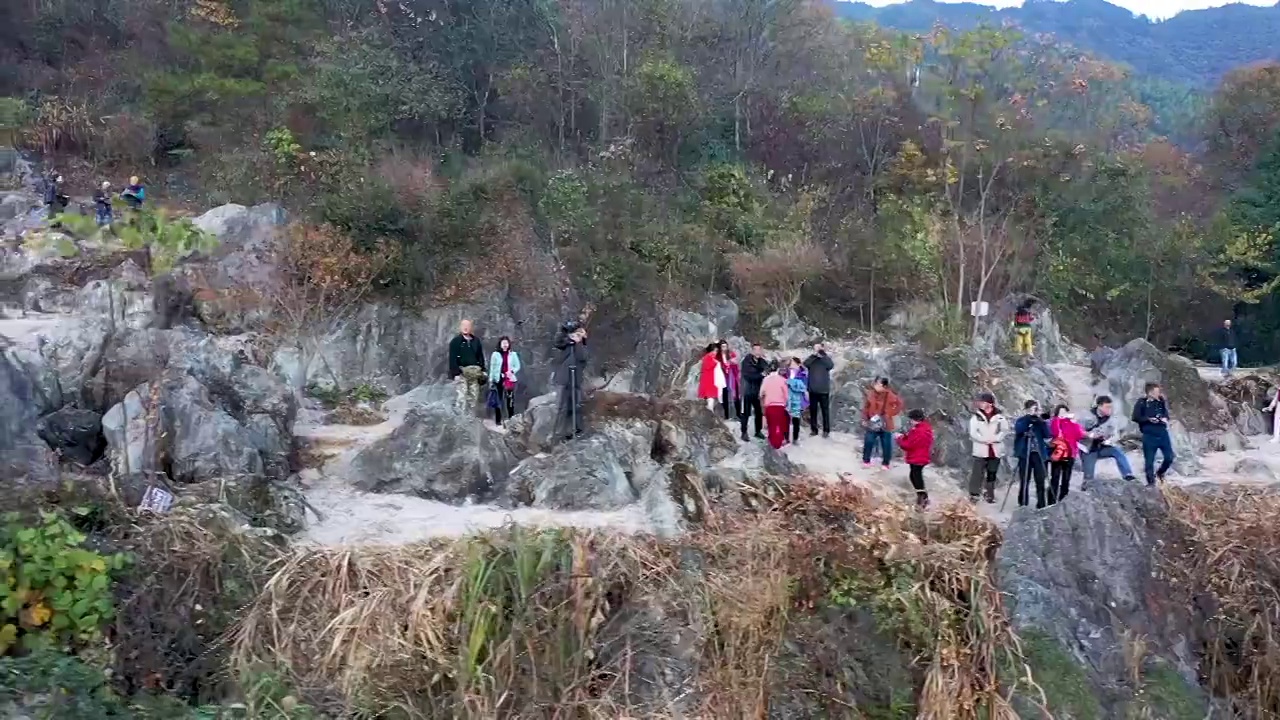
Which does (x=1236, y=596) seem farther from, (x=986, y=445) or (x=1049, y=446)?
(x=986, y=445)

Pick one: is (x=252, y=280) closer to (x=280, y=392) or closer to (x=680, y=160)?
(x=280, y=392)

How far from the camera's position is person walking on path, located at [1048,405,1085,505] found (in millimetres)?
9344

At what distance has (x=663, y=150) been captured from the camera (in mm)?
23359

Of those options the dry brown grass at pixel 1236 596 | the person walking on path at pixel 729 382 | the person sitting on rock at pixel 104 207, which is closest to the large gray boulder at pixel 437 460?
the person walking on path at pixel 729 382

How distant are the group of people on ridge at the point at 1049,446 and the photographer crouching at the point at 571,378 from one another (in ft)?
13.8

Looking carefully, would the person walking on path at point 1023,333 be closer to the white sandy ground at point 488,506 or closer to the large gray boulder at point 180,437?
the white sandy ground at point 488,506

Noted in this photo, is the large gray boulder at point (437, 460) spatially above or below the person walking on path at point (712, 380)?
below

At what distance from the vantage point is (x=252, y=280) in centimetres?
1552

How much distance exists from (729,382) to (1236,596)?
595 cm

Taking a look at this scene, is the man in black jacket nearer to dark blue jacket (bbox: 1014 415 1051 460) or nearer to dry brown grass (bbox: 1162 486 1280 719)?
dark blue jacket (bbox: 1014 415 1051 460)

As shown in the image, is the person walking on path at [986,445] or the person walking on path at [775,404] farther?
the person walking on path at [775,404]

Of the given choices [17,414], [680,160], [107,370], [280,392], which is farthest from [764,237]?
[17,414]

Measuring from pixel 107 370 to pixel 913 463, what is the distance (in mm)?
8878

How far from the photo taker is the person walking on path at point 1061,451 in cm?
934
